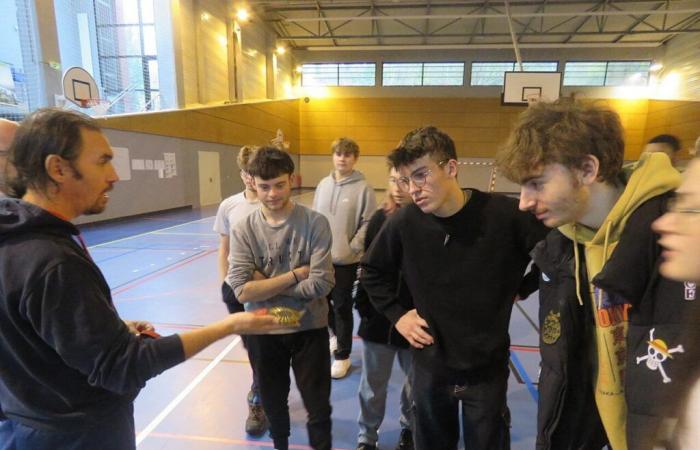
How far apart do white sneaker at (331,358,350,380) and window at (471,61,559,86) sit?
19.0 m

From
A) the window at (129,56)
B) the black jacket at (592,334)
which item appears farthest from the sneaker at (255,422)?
the window at (129,56)

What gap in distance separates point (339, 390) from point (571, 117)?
249 cm

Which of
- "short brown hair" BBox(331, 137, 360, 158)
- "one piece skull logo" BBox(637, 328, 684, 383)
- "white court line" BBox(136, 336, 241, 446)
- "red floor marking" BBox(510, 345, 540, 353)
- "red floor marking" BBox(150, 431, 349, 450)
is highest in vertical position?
"short brown hair" BBox(331, 137, 360, 158)

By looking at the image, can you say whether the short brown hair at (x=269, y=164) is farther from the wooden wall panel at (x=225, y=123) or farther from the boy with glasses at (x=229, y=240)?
the wooden wall panel at (x=225, y=123)

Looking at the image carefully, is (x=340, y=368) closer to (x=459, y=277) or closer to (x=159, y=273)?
(x=459, y=277)

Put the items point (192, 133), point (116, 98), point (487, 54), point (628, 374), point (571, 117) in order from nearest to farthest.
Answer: point (628, 374) → point (571, 117) → point (116, 98) → point (192, 133) → point (487, 54)

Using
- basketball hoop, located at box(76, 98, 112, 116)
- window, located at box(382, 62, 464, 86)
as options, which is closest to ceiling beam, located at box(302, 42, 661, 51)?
window, located at box(382, 62, 464, 86)

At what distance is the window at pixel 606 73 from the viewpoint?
18422 millimetres

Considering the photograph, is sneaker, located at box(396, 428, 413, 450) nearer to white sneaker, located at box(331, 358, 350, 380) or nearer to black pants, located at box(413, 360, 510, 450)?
black pants, located at box(413, 360, 510, 450)

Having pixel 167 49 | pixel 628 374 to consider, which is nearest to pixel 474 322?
pixel 628 374

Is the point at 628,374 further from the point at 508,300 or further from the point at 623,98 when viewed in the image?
the point at 623,98

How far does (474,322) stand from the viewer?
1483 millimetres

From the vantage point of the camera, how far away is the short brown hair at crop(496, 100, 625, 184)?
1099 mm

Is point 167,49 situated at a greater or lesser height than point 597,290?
greater
